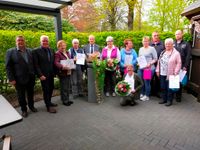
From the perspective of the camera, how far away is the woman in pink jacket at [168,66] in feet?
15.0

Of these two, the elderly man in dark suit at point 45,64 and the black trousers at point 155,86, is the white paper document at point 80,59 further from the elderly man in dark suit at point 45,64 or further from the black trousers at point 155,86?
the black trousers at point 155,86

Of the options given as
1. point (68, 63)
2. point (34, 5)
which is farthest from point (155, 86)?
point (34, 5)

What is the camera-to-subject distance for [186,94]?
5977 millimetres

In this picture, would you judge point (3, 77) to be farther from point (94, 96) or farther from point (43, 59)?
point (94, 96)

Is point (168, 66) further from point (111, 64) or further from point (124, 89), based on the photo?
point (111, 64)

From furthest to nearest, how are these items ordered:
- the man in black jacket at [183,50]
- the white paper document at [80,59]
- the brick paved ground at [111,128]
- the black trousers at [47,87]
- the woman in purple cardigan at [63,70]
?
the white paper document at [80,59] → the man in black jacket at [183,50] → the woman in purple cardigan at [63,70] → the black trousers at [47,87] → the brick paved ground at [111,128]

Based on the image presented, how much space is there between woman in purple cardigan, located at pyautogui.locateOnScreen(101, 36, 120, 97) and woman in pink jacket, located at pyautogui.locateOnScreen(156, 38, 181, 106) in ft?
4.30

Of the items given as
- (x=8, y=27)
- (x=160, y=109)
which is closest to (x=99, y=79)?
(x=160, y=109)

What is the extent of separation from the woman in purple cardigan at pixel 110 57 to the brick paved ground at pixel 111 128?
3.23ft

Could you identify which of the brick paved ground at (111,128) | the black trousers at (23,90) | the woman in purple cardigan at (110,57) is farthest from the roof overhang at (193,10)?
the black trousers at (23,90)

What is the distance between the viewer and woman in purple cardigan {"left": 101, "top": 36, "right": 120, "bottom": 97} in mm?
5520

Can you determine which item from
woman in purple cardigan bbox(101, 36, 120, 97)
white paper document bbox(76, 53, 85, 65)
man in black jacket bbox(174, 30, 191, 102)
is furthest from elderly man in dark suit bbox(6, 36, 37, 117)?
man in black jacket bbox(174, 30, 191, 102)

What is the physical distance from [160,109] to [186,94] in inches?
74.0

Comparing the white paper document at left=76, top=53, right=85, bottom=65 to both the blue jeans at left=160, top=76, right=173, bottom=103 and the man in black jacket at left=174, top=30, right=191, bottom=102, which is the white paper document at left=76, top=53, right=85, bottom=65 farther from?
the man in black jacket at left=174, top=30, right=191, bottom=102
